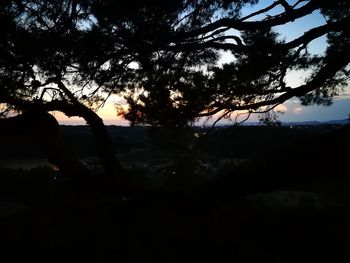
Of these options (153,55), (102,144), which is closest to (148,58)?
(153,55)

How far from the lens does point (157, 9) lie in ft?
10.4

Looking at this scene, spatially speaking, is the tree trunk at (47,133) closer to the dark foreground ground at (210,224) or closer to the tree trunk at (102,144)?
the dark foreground ground at (210,224)

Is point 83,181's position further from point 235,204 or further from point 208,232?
point 235,204

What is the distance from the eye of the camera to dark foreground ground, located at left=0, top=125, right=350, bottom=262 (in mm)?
2127

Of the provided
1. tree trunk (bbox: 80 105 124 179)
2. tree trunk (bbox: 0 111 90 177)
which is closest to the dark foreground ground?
tree trunk (bbox: 0 111 90 177)

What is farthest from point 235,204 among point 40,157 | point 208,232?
point 40,157

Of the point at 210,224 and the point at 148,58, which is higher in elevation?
the point at 148,58

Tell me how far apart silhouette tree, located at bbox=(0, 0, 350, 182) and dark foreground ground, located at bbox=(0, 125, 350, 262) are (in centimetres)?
69

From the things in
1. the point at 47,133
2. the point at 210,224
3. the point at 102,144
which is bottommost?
the point at 210,224

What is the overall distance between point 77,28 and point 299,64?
2868 millimetres

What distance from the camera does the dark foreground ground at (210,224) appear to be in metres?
2.13

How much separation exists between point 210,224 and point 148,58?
6.79ft

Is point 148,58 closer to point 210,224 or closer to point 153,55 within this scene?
point 153,55

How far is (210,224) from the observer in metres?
3.73
